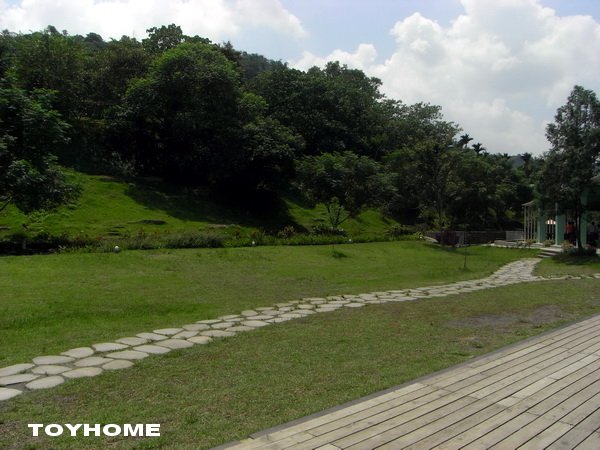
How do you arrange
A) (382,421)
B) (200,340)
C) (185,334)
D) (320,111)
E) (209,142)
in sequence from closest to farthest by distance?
(382,421) < (200,340) < (185,334) < (209,142) < (320,111)

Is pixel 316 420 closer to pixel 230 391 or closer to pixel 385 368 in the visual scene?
pixel 230 391

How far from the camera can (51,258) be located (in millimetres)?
12875

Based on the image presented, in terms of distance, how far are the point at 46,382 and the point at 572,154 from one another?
21.3 meters

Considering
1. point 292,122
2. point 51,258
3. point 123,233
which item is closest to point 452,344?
point 51,258

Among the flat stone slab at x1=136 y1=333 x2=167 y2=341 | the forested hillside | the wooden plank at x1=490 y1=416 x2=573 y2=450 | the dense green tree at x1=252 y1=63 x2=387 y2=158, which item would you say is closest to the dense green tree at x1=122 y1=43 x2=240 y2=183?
the forested hillside

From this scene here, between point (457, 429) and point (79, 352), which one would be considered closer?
point (457, 429)

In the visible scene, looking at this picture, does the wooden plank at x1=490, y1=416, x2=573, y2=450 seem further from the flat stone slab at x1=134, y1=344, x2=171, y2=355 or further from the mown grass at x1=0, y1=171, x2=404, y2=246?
the mown grass at x1=0, y1=171, x2=404, y2=246

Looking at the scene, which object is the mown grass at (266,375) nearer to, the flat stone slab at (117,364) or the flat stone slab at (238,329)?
the flat stone slab at (117,364)

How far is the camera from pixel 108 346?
5945 mm

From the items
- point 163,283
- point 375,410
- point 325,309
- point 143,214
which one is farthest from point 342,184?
point 375,410

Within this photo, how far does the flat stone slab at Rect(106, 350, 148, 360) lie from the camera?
5.52 meters

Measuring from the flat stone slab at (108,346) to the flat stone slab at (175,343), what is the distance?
18.2 inches

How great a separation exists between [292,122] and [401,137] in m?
11.5

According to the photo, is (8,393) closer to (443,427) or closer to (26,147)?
(443,427)
